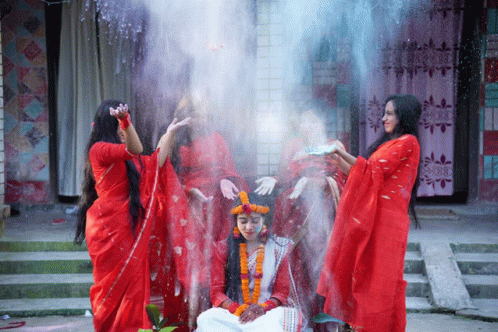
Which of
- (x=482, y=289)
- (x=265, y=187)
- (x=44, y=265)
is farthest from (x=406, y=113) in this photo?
(x=44, y=265)

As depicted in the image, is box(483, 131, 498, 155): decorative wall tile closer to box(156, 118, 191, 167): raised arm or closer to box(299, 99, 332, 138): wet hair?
box(299, 99, 332, 138): wet hair

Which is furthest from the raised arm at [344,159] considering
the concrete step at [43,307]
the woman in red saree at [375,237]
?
the concrete step at [43,307]

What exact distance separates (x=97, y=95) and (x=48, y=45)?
3.35 ft

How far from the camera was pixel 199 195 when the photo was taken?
12.8ft

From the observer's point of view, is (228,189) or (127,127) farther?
(228,189)

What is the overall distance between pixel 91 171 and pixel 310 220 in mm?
1655

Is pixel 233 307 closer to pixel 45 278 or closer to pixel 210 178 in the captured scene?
pixel 210 178

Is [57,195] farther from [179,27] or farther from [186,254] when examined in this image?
[186,254]

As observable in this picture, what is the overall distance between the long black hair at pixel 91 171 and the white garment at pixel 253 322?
0.83 m

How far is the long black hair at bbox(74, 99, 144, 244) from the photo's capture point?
11.4 ft

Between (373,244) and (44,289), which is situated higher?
(373,244)

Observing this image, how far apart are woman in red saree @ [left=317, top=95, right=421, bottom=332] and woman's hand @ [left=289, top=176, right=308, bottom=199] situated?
0.53 meters

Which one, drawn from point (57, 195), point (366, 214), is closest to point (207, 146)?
point (366, 214)

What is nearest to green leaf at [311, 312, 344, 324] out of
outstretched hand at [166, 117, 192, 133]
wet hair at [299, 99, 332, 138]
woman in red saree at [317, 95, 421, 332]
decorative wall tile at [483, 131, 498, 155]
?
woman in red saree at [317, 95, 421, 332]
